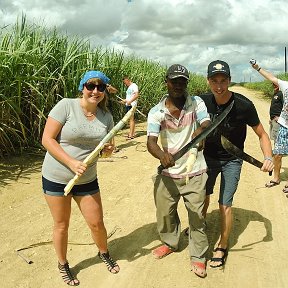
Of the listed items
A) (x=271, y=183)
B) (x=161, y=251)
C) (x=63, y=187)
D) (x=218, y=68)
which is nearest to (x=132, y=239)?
(x=161, y=251)

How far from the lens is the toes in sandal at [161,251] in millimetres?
3481

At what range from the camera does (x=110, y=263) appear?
326 centimetres

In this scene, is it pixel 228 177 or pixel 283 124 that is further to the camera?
pixel 283 124

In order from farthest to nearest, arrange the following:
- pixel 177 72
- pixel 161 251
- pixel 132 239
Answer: pixel 132 239 → pixel 161 251 → pixel 177 72

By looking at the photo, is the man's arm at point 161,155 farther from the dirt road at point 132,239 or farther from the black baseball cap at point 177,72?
the dirt road at point 132,239

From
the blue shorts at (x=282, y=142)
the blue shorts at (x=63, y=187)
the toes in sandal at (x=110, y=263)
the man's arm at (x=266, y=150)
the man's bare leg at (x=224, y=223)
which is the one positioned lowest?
the toes in sandal at (x=110, y=263)

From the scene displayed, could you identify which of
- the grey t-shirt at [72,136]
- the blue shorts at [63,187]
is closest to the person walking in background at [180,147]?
the grey t-shirt at [72,136]

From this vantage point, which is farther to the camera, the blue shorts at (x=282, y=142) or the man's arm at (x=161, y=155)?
the blue shorts at (x=282, y=142)

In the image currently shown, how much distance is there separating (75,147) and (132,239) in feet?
4.94

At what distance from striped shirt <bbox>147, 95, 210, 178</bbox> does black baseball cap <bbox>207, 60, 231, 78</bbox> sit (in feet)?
0.84

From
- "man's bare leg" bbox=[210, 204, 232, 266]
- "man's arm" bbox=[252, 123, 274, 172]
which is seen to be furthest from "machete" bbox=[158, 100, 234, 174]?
"man's bare leg" bbox=[210, 204, 232, 266]

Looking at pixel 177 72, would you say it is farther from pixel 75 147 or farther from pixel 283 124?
pixel 283 124

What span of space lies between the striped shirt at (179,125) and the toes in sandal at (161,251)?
894 millimetres

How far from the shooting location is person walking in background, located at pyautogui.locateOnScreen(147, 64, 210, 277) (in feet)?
9.55
